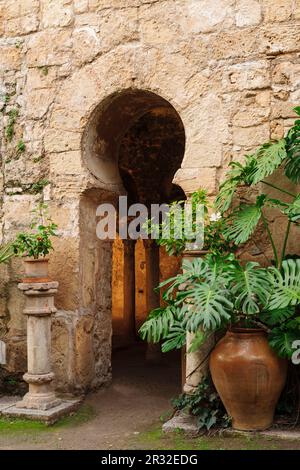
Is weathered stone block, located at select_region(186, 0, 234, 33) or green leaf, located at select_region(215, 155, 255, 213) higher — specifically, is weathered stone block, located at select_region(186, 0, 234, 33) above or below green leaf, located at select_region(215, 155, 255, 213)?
above

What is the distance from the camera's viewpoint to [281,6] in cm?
Answer: 477

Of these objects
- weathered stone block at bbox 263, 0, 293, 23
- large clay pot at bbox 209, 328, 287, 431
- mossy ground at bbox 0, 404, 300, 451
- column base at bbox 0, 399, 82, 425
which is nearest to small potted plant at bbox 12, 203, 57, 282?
column base at bbox 0, 399, 82, 425

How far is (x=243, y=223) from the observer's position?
4309 mm

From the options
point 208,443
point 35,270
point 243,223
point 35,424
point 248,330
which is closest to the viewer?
point 208,443

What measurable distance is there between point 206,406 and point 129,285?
21.1ft

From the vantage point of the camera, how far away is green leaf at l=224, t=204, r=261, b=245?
13.9 ft

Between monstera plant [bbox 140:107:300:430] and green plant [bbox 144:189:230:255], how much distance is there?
0.19m

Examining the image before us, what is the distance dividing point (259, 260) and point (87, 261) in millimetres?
1617

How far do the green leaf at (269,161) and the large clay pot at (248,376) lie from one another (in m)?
1.09

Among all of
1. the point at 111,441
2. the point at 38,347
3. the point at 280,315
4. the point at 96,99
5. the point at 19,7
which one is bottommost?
the point at 111,441

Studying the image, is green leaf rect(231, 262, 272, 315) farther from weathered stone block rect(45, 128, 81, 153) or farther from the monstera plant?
weathered stone block rect(45, 128, 81, 153)

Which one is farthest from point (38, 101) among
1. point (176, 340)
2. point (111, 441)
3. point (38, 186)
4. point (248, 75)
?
point (111, 441)

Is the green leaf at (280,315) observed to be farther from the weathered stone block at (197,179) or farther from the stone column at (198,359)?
the weathered stone block at (197,179)

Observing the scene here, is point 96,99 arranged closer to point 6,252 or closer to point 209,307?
point 6,252
